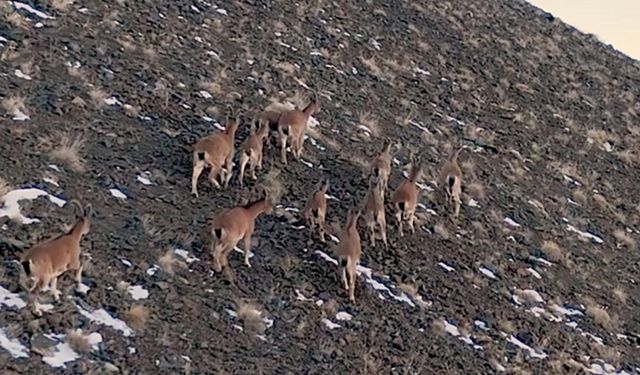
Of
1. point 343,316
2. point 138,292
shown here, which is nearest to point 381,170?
point 343,316

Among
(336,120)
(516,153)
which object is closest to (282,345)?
(336,120)

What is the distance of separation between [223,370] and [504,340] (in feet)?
19.3

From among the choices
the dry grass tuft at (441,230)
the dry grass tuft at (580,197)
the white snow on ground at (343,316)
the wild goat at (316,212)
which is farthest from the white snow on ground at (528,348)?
the dry grass tuft at (580,197)

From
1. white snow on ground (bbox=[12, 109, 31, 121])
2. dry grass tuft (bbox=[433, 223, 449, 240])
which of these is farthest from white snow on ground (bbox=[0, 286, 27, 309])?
dry grass tuft (bbox=[433, 223, 449, 240])

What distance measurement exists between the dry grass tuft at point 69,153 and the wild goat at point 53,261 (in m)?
2.98

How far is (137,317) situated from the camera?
10.7 m

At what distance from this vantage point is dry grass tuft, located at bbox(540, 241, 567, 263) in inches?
742

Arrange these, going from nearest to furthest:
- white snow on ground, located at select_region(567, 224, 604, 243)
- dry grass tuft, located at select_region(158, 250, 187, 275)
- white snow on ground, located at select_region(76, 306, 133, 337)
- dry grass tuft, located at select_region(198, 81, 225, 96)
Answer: white snow on ground, located at select_region(76, 306, 133, 337) < dry grass tuft, located at select_region(158, 250, 187, 275) < dry grass tuft, located at select_region(198, 81, 225, 96) < white snow on ground, located at select_region(567, 224, 604, 243)

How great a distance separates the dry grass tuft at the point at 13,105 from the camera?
14.5 meters

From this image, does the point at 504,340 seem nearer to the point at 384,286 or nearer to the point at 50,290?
the point at 384,286

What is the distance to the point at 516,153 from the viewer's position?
2492 centimetres

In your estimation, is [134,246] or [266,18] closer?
[134,246]

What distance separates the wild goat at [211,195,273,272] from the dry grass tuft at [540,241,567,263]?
26.6 feet

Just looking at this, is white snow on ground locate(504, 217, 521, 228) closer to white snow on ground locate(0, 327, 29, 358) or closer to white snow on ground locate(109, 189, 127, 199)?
white snow on ground locate(109, 189, 127, 199)
